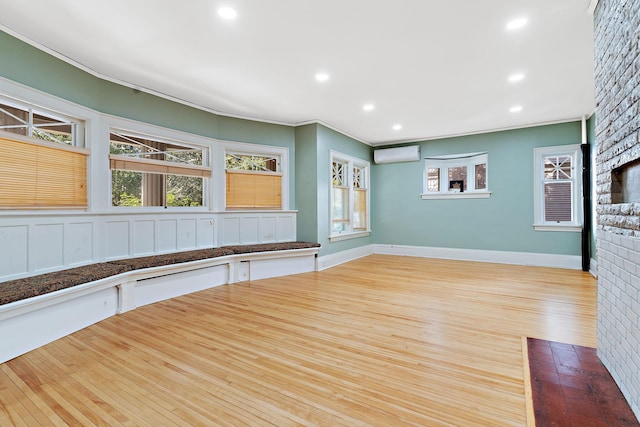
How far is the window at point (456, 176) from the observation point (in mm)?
6188

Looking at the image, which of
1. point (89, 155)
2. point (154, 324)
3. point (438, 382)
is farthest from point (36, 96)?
point (438, 382)

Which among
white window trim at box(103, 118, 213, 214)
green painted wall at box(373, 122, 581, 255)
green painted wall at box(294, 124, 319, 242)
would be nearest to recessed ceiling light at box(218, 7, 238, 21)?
white window trim at box(103, 118, 213, 214)

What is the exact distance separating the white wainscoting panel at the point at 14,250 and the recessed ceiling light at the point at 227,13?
2.59 meters

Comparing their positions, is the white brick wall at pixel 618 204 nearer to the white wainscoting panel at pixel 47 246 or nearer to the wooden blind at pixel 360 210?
the white wainscoting panel at pixel 47 246

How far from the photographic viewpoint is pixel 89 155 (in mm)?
3355

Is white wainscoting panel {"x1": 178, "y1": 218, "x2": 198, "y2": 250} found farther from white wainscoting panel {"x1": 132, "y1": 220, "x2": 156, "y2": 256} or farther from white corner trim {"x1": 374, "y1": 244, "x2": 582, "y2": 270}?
white corner trim {"x1": 374, "y1": 244, "x2": 582, "y2": 270}

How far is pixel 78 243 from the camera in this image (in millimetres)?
3223

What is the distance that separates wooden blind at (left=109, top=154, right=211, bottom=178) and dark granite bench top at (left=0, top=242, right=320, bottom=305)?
112 centimetres

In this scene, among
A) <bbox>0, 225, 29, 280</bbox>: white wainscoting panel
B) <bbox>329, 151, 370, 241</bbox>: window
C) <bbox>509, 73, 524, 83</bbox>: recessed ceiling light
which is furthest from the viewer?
<bbox>329, 151, 370, 241</bbox>: window

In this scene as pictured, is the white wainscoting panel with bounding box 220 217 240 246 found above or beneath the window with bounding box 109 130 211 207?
beneath

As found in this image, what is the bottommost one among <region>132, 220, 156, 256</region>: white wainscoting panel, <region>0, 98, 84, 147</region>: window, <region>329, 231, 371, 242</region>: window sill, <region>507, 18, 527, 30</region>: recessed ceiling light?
<region>329, 231, 371, 242</region>: window sill

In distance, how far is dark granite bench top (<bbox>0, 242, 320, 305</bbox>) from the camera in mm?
2336

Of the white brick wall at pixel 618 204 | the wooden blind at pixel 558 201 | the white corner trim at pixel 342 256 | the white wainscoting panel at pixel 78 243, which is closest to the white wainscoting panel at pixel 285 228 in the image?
the white corner trim at pixel 342 256

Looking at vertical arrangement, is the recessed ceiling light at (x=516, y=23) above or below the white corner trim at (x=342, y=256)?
above
